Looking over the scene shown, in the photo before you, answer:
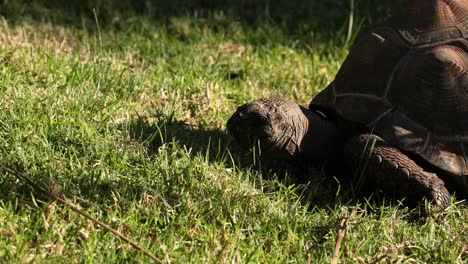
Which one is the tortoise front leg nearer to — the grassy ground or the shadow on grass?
the grassy ground

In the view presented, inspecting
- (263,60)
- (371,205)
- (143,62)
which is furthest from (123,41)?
(371,205)

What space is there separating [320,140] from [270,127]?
359 millimetres

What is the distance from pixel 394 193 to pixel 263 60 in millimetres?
2119

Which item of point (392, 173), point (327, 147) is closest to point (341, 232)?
point (392, 173)

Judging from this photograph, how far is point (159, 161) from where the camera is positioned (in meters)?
3.88

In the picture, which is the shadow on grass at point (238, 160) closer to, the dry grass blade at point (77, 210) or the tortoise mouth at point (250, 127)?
the tortoise mouth at point (250, 127)

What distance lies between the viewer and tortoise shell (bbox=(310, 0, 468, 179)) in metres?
3.95

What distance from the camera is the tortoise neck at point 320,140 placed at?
4.20 m

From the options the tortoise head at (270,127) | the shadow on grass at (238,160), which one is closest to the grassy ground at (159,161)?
the shadow on grass at (238,160)

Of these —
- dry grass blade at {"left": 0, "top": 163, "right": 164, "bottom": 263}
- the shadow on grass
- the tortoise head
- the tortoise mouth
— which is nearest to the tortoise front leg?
the shadow on grass

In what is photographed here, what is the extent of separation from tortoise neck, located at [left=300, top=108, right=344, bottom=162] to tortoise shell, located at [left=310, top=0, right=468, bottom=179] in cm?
11

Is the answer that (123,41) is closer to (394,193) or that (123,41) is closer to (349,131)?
(349,131)

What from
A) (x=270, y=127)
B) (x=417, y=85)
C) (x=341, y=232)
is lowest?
(x=341, y=232)

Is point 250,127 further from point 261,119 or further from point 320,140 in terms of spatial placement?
point 320,140
